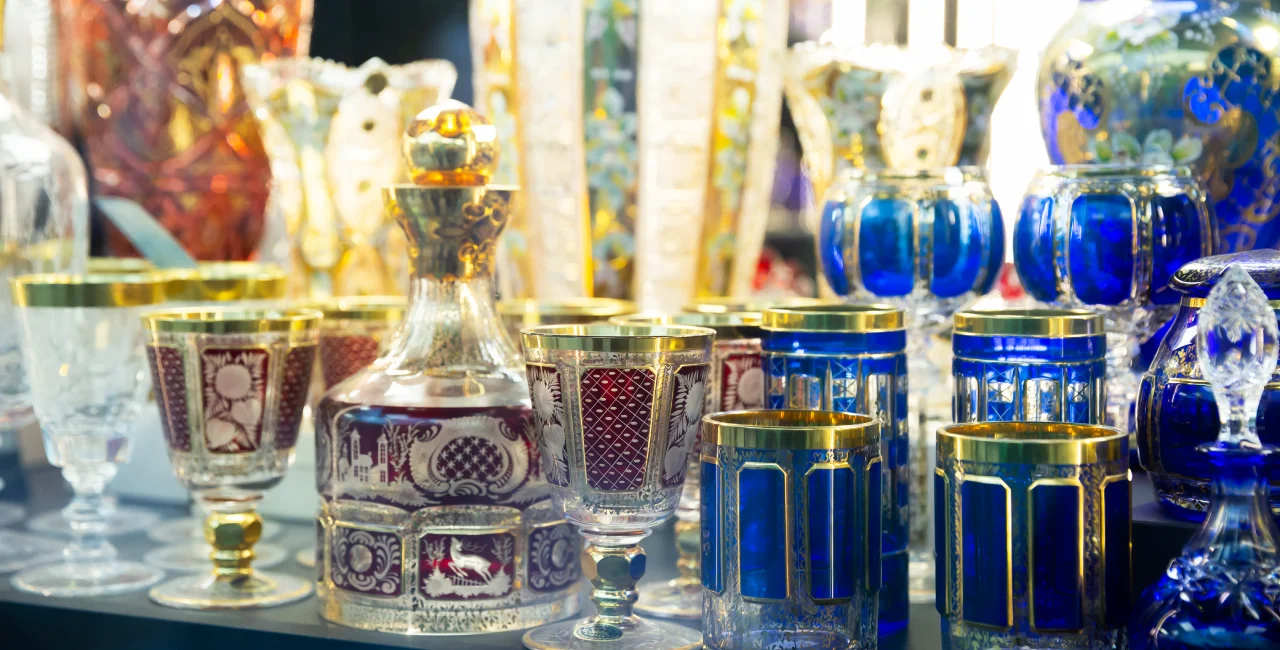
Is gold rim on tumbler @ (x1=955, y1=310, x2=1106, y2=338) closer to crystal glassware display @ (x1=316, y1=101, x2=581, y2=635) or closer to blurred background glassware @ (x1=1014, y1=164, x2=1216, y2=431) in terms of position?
blurred background glassware @ (x1=1014, y1=164, x2=1216, y2=431)

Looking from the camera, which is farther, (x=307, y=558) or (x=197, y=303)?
(x=197, y=303)

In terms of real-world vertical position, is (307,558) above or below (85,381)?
below

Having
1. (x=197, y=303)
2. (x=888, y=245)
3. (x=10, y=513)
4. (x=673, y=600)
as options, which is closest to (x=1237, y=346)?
(x=888, y=245)

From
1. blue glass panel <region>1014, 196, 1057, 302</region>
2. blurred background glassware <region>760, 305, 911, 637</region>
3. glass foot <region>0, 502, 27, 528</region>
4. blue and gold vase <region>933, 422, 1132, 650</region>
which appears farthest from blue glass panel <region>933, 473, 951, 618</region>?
glass foot <region>0, 502, 27, 528</region>

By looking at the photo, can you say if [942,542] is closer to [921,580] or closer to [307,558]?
[921,580]

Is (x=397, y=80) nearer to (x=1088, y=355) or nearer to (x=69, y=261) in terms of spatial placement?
(x=69, y=261)

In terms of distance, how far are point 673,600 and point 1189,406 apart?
33cm

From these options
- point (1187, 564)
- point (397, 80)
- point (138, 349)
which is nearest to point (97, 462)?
point (138, 349)

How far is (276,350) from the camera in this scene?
91cm

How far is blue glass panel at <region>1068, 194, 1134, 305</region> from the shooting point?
830mm

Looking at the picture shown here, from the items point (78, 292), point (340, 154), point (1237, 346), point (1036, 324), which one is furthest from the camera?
point (340, 154)

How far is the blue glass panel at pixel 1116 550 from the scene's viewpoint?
67cm

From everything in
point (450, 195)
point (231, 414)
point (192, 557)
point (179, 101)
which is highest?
point (179, 101)

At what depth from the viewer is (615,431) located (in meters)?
0.74
